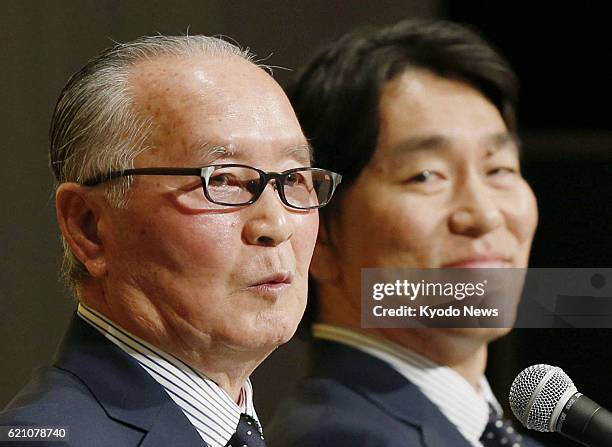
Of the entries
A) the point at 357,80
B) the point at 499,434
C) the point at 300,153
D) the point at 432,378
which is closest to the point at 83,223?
the point at 300,153

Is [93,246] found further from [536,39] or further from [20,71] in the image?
[536,39]

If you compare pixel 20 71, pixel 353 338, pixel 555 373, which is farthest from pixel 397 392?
pixel 20 71

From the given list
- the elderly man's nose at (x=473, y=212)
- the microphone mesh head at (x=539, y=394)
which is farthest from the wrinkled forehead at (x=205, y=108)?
the microphone mesh head at (x=539, y=394)

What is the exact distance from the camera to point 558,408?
1596 millimetres

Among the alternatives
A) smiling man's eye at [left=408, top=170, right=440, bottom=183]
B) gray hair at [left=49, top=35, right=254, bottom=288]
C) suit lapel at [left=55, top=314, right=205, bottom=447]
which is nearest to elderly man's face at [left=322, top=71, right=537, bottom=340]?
smiling man's eye at [left=408, top=170, right=440, bottom=183]

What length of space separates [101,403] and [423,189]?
75cm

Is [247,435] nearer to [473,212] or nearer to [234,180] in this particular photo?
[234,180]

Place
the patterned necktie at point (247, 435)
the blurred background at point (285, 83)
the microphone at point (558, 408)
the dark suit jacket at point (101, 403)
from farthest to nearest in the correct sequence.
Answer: the blurred background at point (285, 83) < the patterned necktie at point (247, 435) < the dark suit jacket at point (101, 403) < the microphone at point (558, 408)

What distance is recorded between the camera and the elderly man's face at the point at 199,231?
5.67ft

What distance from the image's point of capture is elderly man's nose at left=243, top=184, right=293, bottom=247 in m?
1.75

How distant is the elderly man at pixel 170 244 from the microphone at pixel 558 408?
0.42 m

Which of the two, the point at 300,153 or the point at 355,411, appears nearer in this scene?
the point at 300,153

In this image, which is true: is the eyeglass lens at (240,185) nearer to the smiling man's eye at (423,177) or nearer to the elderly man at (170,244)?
the elderly man at (170,244)

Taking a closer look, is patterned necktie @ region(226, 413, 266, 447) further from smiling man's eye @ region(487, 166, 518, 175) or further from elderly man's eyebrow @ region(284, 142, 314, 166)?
smiling man's eye @ region(487, 166, 518, 175)
